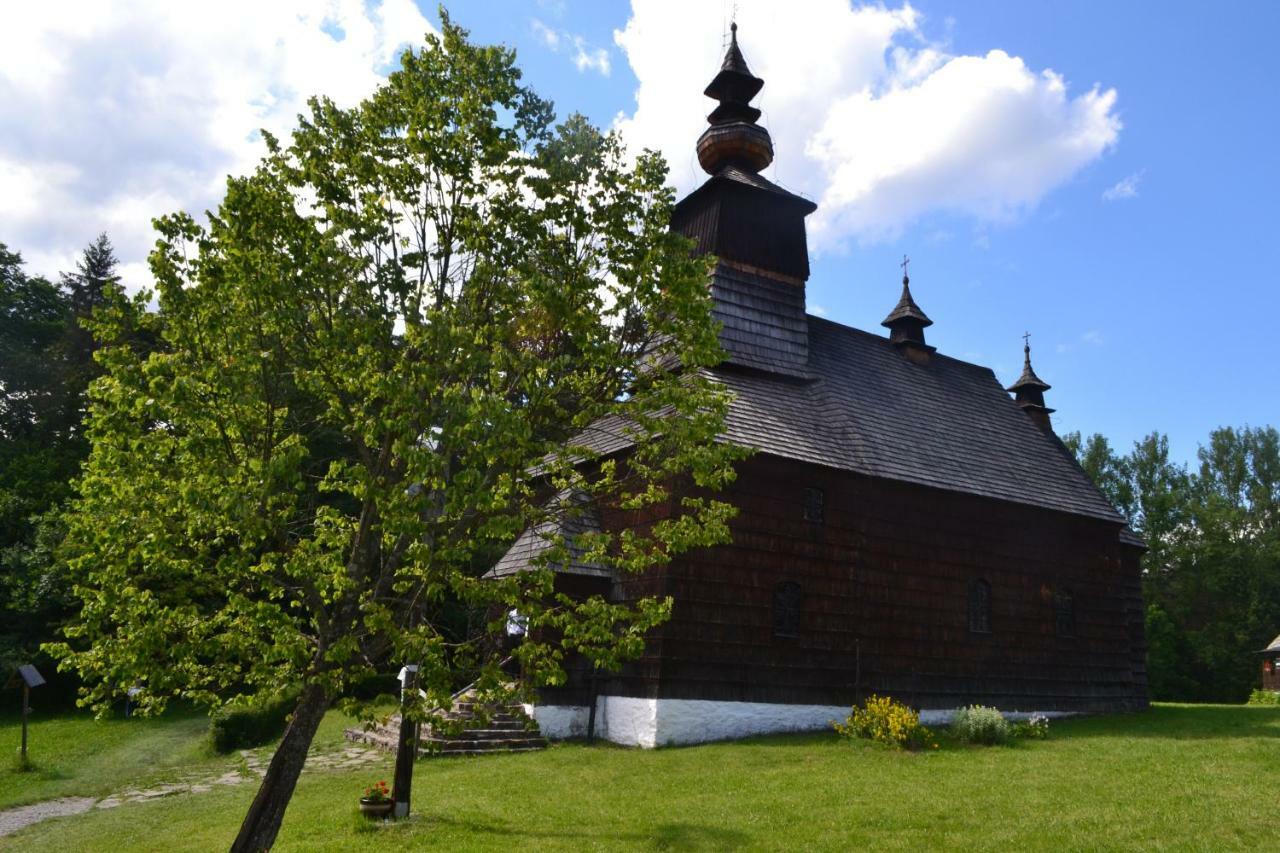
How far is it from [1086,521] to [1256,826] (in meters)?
14.6

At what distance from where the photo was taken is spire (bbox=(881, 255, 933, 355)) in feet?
84.9

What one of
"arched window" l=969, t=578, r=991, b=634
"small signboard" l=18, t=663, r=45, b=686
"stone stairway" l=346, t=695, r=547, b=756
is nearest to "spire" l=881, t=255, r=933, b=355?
"arched window" l=969, t=578, r=991, b=634

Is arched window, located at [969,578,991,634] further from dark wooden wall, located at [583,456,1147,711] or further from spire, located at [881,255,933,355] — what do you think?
spire, located at [881,255,933,355]

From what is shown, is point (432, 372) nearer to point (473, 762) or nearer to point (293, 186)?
point (293, 186)

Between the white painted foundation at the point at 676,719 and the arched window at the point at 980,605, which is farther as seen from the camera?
the arched window at the point at 980,605

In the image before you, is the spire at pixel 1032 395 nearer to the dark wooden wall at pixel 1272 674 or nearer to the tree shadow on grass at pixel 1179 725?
the tree shadow on grass at pixel 1179 725

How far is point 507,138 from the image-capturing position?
29.0 ft

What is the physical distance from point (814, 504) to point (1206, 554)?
148 ft

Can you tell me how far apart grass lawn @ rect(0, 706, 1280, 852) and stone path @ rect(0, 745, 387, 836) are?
664 millimetres

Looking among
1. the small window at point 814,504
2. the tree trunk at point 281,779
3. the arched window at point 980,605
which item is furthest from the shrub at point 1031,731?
the tree trunk at point 281,779

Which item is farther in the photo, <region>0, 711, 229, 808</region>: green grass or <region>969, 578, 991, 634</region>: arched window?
<region>969, 578, 991, 634</region>: arched window

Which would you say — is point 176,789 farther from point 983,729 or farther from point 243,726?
point 983,729

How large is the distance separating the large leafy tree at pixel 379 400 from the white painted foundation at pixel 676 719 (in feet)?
24.1

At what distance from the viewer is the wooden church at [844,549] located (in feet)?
55.1
